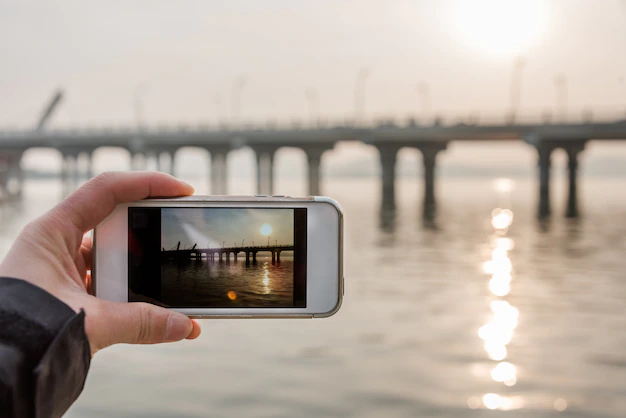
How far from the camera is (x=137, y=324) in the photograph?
2.69m

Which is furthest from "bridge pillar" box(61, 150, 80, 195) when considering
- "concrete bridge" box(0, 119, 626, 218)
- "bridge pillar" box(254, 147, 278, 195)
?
"bridge pillar" box(254, 147, 278, 195)

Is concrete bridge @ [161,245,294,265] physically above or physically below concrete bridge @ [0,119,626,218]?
below

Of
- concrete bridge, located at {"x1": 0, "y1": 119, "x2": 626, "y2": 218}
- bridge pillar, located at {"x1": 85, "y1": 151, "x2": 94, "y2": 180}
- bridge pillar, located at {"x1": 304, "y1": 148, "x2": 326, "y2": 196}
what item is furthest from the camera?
bridge pillar, located at {"x1": 85, "y1": 151, "x2": 94, "y2": 180}

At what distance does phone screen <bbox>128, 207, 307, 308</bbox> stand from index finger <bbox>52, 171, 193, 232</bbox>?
0.42 ft

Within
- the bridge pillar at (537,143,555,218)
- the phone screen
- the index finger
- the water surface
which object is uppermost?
the bridge pillar at (537,143,555,218)

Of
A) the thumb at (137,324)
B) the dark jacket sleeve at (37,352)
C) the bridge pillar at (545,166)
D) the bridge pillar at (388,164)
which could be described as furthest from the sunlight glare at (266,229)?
the bridge pillar at (388,164)

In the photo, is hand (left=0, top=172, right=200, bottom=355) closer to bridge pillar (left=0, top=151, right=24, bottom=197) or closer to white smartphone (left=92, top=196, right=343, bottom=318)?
white smartphone (left=92, top=196, right=343, bottom=318)

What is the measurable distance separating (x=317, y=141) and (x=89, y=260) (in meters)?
79.6

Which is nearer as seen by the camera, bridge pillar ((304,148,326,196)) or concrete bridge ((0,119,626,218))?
concrete bridge ((0,119,626,218))

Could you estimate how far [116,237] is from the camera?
10.3 ft

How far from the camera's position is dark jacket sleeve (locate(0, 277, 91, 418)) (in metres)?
2.04

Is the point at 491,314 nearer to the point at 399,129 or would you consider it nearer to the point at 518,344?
the point at 518,344

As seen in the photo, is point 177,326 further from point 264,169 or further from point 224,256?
point 264,169

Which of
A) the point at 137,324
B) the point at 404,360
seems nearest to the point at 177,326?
the point at 137,324
